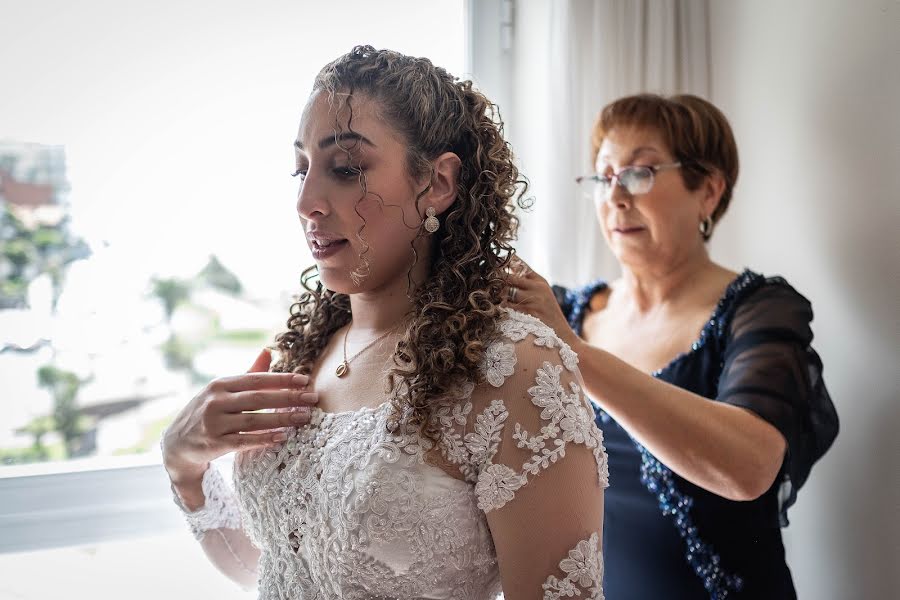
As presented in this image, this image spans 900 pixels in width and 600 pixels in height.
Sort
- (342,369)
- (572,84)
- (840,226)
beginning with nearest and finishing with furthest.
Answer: (342,369)
(840,226)
(572,84)

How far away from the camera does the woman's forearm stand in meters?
1.23

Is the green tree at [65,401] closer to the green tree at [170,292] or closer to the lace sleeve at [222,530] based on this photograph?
the green tree at [170,292]

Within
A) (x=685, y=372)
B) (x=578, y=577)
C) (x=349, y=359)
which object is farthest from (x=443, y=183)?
(x=685, y=372)

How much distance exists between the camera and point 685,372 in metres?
1.44

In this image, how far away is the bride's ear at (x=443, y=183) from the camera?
1.05 metres

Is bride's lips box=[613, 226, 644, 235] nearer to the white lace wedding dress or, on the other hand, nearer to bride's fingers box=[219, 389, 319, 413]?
the white lace wedding dress

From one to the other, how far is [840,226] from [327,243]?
113 cm

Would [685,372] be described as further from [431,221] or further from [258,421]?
[258,421]

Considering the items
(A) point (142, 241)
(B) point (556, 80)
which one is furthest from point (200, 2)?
(B) point (556, 80)

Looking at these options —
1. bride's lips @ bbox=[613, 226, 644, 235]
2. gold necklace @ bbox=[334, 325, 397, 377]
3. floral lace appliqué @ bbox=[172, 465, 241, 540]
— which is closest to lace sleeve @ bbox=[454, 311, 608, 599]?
gold necklace @ bbox=[334, 325, 397, 377]

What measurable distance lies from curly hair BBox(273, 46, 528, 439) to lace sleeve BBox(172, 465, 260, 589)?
0.49 m

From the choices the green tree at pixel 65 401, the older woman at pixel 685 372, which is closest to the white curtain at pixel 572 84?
the older woman at pixel 685 372

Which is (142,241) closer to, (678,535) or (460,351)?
(460,351)

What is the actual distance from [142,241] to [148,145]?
0.22 meters
